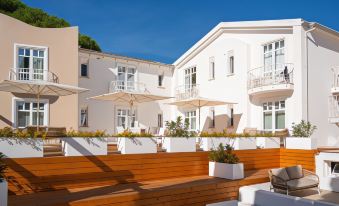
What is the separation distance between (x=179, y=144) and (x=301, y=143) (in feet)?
16.4

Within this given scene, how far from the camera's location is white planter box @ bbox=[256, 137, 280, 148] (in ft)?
41.7

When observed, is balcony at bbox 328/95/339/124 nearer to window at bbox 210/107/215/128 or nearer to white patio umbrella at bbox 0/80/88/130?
window at bbox 210/107/215/128

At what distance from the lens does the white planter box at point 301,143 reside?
12.0 meters

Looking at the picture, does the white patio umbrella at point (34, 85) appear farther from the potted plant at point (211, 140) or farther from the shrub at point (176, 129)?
the potted plant at point (211, 140)

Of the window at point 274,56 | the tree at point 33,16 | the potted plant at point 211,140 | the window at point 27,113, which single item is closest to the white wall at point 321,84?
the window at point 274,56

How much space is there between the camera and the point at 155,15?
29.6 meters

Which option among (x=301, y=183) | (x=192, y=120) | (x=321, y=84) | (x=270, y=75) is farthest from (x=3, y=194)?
(x=192, y=120)

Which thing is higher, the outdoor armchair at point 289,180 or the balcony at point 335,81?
the balcony at point 335,81

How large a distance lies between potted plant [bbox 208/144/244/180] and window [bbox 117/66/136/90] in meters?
10.6

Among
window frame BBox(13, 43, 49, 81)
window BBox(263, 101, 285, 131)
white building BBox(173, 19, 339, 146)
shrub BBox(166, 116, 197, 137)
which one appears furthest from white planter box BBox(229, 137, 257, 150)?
window frame BBox(13, 43, 49, 81)

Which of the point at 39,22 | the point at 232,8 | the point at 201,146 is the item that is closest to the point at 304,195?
the point at 201,146

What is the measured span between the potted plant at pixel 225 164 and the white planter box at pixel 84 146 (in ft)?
11.5

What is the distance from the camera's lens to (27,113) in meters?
16.1

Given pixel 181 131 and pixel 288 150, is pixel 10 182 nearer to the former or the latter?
pixel 181 131
